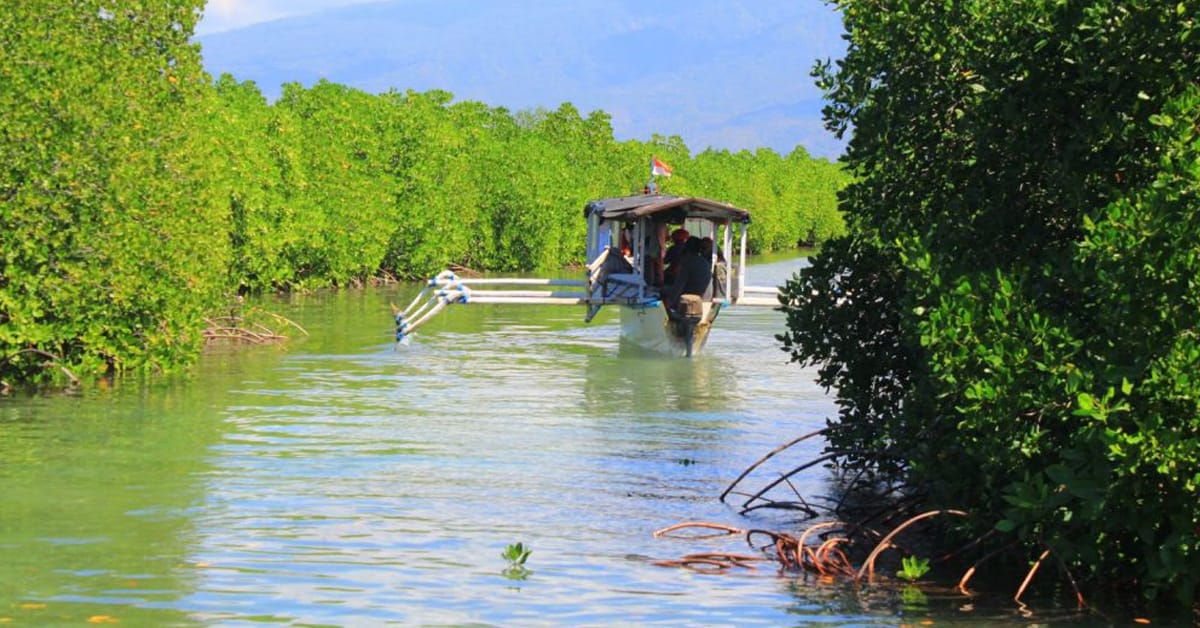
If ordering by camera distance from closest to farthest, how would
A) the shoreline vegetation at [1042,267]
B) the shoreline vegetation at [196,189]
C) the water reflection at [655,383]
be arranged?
1. the shoreline vegetation at [1042,267]
2. the shoreline vegetation at [196,189]
3. the water reflection at [655,383]

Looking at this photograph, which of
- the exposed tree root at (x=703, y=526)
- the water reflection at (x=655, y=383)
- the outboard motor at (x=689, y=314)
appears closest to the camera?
the exposed tree root at (x=703, y=526)

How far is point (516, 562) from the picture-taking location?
12.2 metres

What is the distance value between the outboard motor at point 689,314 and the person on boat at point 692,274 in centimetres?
16

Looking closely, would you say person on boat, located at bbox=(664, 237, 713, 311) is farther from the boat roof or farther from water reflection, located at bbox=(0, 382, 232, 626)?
water reflection, located at bbox=(0, 382, 232, 626)

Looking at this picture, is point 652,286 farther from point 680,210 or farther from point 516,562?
point 516,562

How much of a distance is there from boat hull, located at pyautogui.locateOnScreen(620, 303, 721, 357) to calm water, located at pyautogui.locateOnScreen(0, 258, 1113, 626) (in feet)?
5.41

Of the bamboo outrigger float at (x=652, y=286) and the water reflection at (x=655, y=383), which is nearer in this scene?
the water reflection at (x=655, y=383)

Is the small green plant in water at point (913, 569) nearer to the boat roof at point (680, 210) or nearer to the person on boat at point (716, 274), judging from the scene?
the boat roof at point (680, 210)

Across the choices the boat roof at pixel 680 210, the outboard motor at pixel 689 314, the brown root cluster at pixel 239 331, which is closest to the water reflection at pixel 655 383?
the outboard motor at pixel 689 314

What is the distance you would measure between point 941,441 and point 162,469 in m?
7.61

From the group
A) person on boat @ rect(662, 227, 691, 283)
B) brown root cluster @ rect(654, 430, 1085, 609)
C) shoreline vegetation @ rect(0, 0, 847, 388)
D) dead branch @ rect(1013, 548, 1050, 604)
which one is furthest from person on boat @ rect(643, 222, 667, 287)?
dead branch @ rect(1013, 548, 1050, 604)

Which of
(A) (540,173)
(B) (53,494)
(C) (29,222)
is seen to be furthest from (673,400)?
(A) (540,173)

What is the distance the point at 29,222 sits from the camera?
67.9 feet

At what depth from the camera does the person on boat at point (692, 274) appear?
1104 inches
